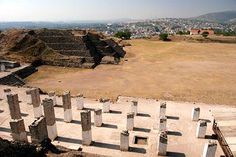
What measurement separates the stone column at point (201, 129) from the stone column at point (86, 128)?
6503mm

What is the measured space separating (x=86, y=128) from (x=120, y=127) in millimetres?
3052

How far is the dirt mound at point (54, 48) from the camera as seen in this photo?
108 feet

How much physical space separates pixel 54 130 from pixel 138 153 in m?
5.07

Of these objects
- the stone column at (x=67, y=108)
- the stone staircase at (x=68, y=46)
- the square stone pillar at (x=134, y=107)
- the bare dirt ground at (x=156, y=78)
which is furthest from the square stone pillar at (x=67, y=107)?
the stone staircase at (x=68, y=46)

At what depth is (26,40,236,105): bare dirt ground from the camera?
896 inches

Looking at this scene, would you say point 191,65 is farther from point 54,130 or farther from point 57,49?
point 54,130

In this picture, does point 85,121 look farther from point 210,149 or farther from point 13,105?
point 210,149

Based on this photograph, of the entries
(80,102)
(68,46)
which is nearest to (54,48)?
(68,46)

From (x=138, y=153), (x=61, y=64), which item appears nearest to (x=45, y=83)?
(x=61, y=64)

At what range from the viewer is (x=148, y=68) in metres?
32.0

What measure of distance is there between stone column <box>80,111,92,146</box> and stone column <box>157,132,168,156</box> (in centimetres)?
390

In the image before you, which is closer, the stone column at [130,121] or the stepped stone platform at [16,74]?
the stone column at [130,121]

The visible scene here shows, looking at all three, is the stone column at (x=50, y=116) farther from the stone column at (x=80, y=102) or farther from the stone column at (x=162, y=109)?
the stone column at (x=162, y=109)

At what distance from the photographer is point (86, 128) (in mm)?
13633
